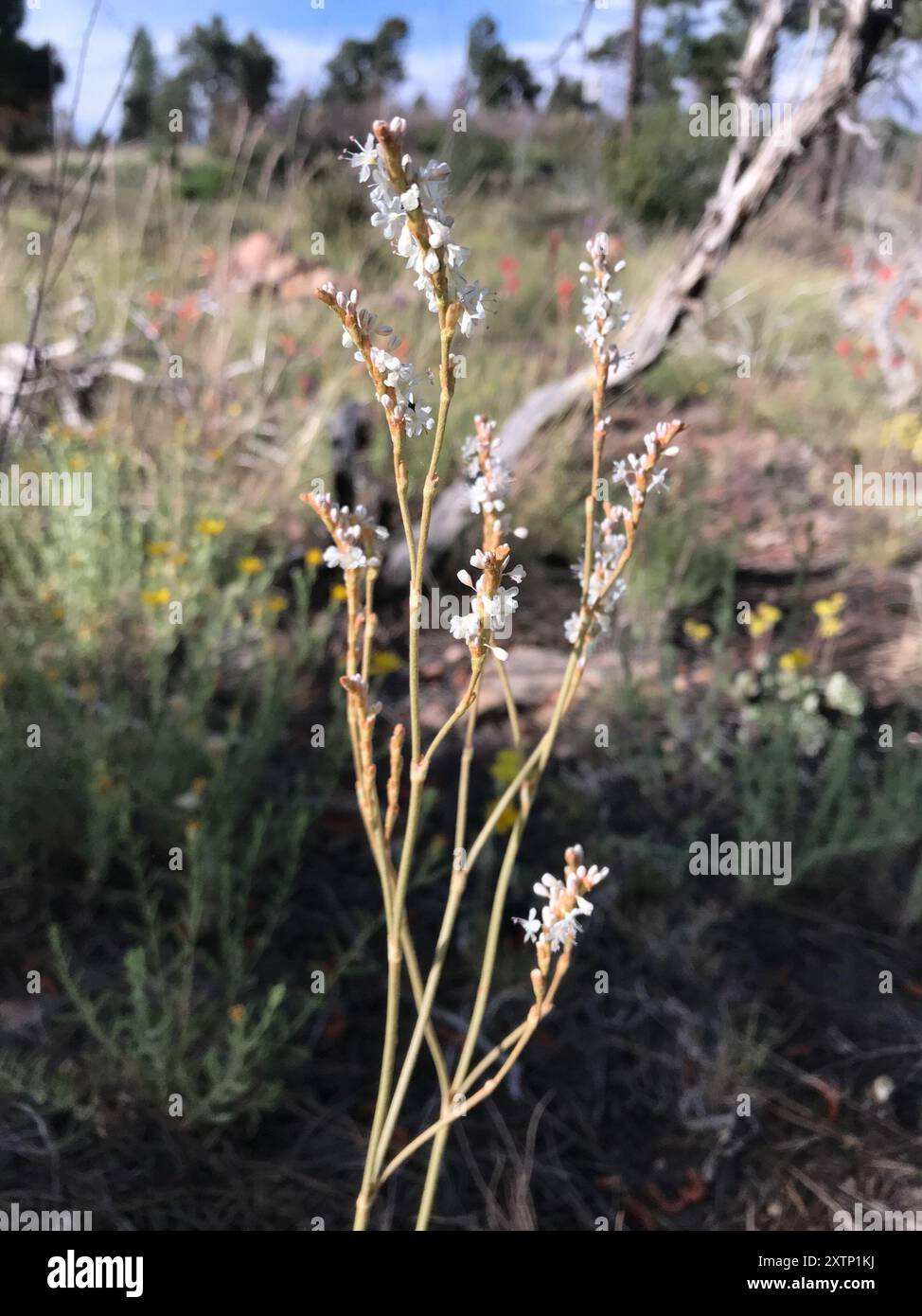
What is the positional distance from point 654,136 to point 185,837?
10.1 metres

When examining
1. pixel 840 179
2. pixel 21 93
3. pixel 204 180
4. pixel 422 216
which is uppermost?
pixel 21 93

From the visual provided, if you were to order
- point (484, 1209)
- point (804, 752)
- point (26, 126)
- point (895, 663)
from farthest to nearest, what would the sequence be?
point (26, 126) < point (895, 663) < point (804, 752) < point (484, 1209)

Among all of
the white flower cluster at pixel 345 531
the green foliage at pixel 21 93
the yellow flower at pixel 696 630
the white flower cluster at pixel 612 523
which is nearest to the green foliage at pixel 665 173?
the green foliage at pixel 21 93

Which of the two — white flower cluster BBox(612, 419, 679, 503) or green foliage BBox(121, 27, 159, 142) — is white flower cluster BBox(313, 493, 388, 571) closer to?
white flower cluster BBox(612, 419, 679, 503)

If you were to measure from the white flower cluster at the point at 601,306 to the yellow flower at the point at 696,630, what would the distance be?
1.87m

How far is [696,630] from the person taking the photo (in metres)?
2.77

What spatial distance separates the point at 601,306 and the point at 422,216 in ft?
0.91

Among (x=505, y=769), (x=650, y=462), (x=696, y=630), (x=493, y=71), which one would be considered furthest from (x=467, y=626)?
(x=493, y=71)

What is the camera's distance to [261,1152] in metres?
1.67

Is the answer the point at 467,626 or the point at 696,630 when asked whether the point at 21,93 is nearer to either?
the point at 696,630

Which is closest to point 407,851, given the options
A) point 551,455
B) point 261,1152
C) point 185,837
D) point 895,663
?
point 261,1152

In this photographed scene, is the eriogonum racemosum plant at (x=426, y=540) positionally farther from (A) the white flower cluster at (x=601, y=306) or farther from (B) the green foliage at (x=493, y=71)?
(B) the green foliage at (x=493, y=71)

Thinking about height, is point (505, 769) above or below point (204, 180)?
below
